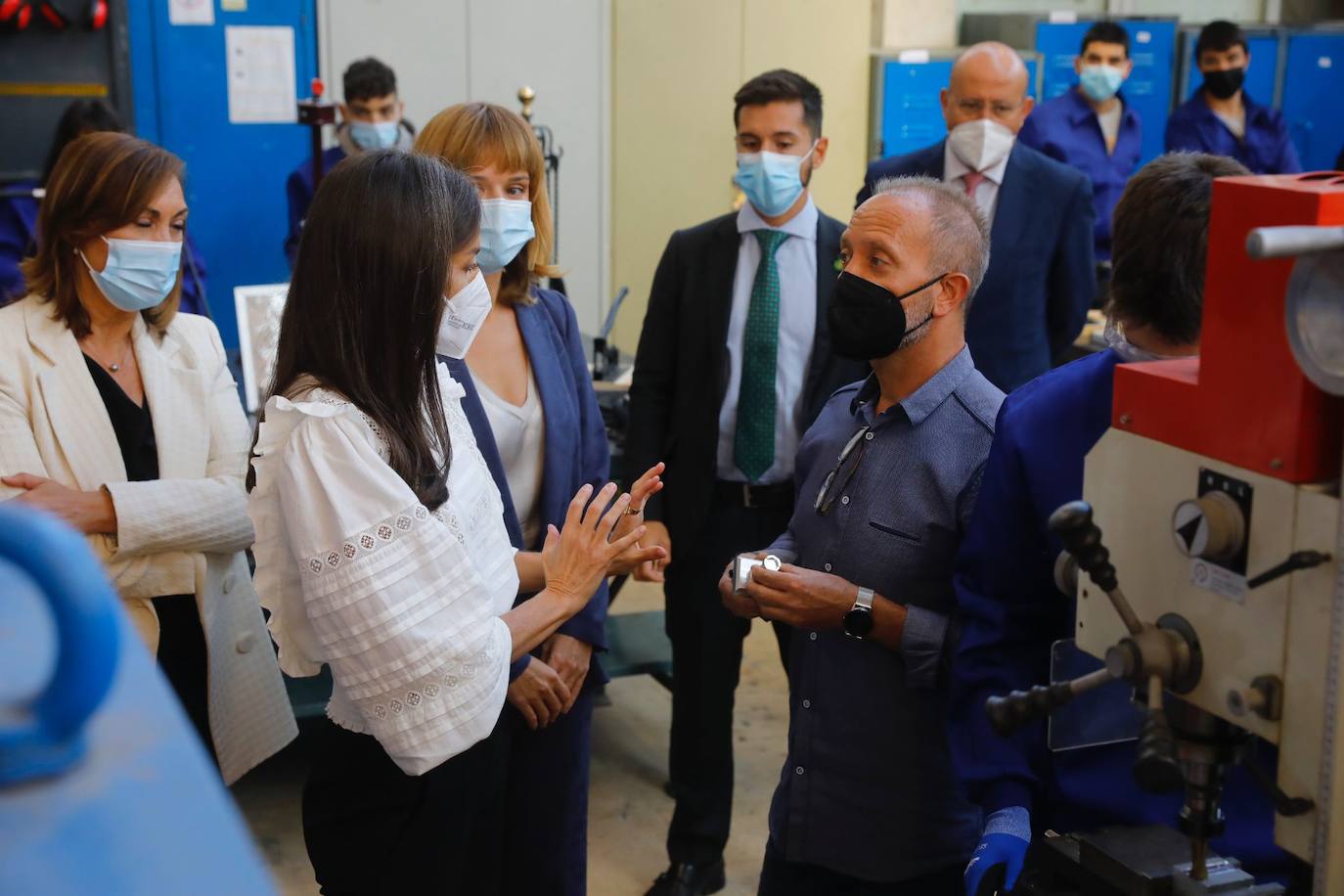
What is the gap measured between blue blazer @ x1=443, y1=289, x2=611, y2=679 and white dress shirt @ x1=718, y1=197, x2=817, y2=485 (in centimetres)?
43

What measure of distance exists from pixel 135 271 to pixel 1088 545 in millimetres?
1686

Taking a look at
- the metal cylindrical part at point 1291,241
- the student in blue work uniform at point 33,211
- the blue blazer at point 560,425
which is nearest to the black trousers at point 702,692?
the blue blazer at point 560,425

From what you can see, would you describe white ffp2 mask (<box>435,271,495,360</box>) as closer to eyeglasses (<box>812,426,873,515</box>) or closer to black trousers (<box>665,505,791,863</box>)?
eyeglasses (<box>812,426,873,515</box>)

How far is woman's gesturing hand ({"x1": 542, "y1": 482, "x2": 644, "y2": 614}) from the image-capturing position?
70.2 inches

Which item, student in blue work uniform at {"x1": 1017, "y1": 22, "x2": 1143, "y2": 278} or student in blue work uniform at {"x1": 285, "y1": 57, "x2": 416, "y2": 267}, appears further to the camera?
student in blue work uniform at {"x1": 1017, "y1": 22, "x2": 1143, "y2": 278}

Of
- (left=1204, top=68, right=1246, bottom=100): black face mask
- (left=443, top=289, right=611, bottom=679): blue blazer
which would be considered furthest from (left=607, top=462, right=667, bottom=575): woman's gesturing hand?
(left=1204, top=68, right=1246, bottom=100): black face mask

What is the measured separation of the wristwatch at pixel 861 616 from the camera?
1.75 metres

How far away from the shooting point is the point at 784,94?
9.54 feet

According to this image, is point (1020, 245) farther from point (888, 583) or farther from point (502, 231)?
point (888, 583)

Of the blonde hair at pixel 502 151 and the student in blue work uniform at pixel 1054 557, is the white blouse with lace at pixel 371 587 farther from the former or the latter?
the blonde hair at pixel 502 151

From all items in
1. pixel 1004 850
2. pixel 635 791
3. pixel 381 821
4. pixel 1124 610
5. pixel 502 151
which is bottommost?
→ pixel 635 791

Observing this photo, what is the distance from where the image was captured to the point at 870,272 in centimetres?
188

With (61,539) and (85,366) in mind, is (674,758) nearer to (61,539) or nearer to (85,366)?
(85,366)

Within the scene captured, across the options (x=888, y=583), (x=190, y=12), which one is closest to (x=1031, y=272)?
(x=888, y=583)
